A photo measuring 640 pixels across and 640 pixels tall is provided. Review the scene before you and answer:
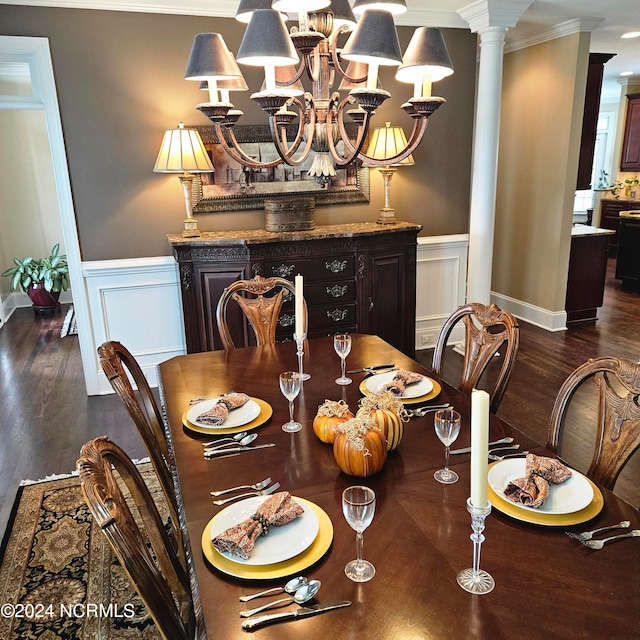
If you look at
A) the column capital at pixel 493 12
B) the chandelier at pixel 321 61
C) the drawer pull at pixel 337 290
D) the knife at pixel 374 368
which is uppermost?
the column capital at pixel 493 12

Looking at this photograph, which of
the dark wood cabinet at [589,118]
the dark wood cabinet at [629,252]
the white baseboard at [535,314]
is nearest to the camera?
the dark wood cabinet at [589,118]

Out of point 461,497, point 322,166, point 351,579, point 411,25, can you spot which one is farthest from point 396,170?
point 351,579

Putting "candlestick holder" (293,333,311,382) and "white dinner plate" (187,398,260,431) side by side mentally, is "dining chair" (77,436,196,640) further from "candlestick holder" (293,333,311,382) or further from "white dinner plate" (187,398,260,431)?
"candlestick holder" (293,333,311,382)

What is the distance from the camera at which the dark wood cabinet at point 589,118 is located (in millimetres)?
4844

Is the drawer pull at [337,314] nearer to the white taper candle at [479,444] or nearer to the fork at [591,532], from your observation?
the fork at [591,532]

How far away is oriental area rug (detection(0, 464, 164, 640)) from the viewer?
74.9 inches

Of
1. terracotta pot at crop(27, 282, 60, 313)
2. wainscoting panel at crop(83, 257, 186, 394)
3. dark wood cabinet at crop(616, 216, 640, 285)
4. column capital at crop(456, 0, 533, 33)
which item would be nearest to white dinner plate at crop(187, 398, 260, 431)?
wainscoting panel at crop(83, 257, 186, 394)

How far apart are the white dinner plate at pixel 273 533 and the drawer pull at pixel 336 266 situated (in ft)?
8.35

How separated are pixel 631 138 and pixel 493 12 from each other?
6.03 meters

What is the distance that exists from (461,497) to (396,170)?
131 inches

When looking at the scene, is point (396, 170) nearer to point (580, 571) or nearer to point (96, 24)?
point (96, 24)

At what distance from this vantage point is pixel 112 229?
12.1ft

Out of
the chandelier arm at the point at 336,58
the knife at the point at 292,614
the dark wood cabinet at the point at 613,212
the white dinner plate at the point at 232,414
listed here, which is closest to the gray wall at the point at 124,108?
the chandelier arm at the point at 336,58

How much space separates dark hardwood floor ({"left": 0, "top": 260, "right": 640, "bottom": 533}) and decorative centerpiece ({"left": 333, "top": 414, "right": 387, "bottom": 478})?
1.84 meters
